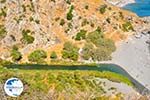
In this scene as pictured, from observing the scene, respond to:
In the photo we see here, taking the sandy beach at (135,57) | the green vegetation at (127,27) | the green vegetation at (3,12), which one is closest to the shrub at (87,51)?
the sandy beach at (135,57)

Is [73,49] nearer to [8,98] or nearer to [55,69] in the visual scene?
[55,69]

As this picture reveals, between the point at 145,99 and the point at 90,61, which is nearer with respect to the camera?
the point at 145,99

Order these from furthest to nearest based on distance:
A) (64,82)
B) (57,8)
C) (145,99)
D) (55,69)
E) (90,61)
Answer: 1. (57,8)
2. (90,61)
3. (55,69)
4. (64,82)
5. (145,99)

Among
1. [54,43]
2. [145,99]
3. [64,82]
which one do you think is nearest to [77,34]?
[54,43]

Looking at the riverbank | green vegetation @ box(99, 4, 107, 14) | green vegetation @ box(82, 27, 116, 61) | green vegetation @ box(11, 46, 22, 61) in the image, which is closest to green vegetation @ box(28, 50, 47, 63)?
green vegetation @ box(11, 46, 22, 61)

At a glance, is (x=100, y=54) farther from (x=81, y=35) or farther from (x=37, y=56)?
(x=37, y=56)

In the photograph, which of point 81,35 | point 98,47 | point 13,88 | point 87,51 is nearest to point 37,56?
point 87,51

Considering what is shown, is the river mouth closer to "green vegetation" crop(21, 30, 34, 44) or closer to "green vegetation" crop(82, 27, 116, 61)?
"green vegetation" crop(82, 27, 116, 61)

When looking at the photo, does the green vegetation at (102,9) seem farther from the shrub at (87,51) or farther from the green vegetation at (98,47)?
the shrub at (87,51)
